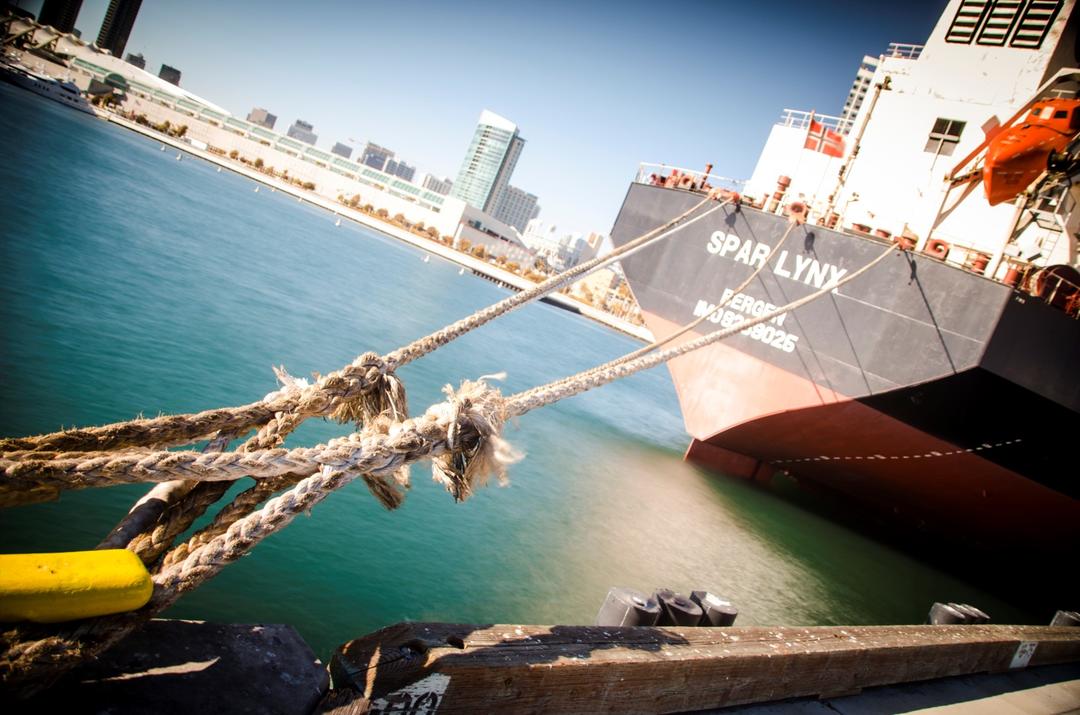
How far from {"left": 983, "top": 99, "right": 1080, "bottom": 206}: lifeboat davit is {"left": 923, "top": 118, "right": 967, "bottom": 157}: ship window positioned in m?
2.36

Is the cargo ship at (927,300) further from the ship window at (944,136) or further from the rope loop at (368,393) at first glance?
the rope loop at (368,393)

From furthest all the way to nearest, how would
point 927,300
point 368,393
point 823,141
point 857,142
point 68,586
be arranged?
point 823,141
point 857,142
point 927,300
point 368,393
point 68,586

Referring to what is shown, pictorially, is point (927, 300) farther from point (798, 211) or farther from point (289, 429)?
point (289, 429)

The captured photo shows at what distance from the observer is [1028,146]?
683 cm

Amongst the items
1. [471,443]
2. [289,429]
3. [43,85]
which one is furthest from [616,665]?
[43,85]

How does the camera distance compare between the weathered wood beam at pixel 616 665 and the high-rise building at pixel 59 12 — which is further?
the high-rise building at pixel 59 12

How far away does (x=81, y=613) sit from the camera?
4.69ft

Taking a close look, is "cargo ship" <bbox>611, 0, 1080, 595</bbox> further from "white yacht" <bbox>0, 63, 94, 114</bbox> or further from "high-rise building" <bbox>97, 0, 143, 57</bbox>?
"high-rise building" <bbox>97, 0, 143, 57</bbox>

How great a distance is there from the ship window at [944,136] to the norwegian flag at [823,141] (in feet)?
7.71

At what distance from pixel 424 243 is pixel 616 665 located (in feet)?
261

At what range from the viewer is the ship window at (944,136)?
372 inches

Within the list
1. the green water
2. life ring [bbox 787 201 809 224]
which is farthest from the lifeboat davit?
the green water

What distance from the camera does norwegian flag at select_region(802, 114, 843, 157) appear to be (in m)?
11.9

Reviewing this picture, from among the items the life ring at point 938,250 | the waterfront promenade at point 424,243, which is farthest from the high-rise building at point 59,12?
the life ring at point 938,250
